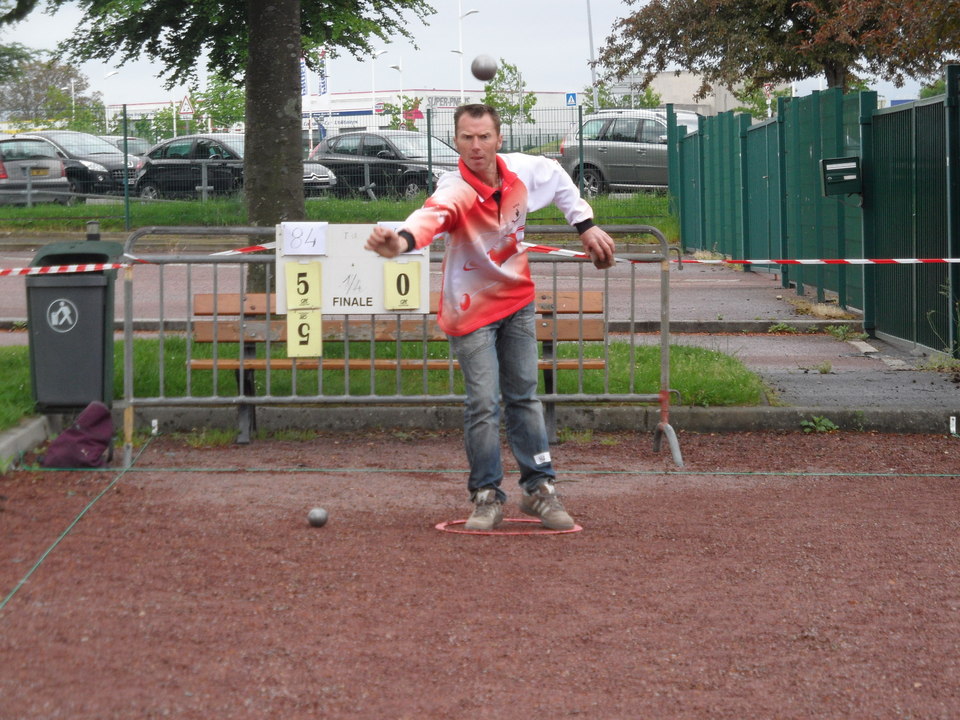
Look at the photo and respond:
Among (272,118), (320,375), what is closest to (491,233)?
(320,375)

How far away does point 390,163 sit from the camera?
2592 centimetres

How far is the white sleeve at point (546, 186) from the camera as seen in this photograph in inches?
241

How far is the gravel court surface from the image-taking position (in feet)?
13.2

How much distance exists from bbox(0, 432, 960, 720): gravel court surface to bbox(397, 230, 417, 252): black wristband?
125cm

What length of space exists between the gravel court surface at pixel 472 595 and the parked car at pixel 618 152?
19057 mm

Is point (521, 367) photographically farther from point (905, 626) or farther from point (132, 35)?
point (132, 35)

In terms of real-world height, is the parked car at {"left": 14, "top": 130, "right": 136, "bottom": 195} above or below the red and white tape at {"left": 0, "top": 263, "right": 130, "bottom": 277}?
above

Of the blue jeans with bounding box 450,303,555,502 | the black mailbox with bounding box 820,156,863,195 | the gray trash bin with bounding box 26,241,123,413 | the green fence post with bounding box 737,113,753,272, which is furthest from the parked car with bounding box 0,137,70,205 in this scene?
the blue jeans with bounding box 450,303,555,502

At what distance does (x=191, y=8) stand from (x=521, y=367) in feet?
25.7

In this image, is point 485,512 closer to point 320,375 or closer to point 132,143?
point 320,375

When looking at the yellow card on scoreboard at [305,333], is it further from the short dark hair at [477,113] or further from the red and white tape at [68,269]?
the short dark hair at [477,113]

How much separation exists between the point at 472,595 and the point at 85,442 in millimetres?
3218

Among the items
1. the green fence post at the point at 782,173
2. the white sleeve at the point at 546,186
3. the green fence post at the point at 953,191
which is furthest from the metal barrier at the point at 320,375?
the green fence post at the point at 782,173

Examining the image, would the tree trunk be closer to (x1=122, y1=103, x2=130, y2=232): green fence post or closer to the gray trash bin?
the gray trash bin
